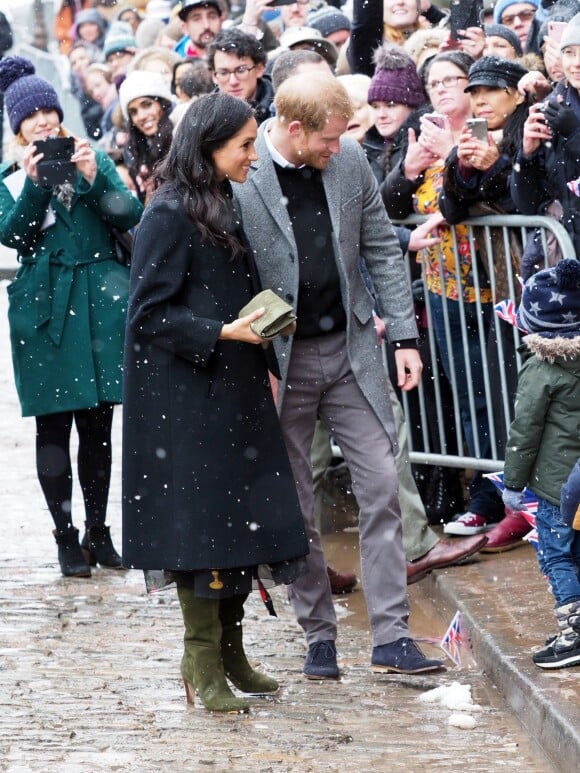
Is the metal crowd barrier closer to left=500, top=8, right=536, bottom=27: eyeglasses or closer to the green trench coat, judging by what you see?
the green trench coat

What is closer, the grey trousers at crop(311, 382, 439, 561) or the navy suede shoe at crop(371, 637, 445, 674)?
the navy suede shoe at crop(371, 637, 445, 674)

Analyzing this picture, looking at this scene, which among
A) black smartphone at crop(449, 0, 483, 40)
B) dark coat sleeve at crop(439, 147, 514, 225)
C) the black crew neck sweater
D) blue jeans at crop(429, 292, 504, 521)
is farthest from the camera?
black smartphone at crop(449, 0, 483, 40)

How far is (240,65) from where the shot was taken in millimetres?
8844

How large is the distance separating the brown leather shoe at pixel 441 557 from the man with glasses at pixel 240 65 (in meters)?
2.83

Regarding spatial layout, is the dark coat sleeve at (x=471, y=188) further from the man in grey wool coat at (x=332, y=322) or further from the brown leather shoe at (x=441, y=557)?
the brown leather shoe at (x=441, y=557)

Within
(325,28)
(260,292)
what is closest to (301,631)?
(260,292)

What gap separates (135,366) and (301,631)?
1884mm

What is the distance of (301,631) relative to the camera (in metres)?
6.83

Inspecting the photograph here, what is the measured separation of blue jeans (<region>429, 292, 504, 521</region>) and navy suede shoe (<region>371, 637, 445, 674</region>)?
194cm

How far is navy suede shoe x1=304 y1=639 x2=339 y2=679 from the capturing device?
5969 mm

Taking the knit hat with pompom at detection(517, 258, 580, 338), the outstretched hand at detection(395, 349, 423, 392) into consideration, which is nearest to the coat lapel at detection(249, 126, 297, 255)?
the outstretched hand at detection(395, 349, 423, 392)

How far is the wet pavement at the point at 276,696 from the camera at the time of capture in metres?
4.95

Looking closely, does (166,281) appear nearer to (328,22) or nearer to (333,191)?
(333,191)

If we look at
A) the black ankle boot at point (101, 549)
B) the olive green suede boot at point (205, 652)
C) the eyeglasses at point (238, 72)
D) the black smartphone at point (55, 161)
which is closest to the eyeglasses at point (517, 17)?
the eyeglasses at point (238, 72)
